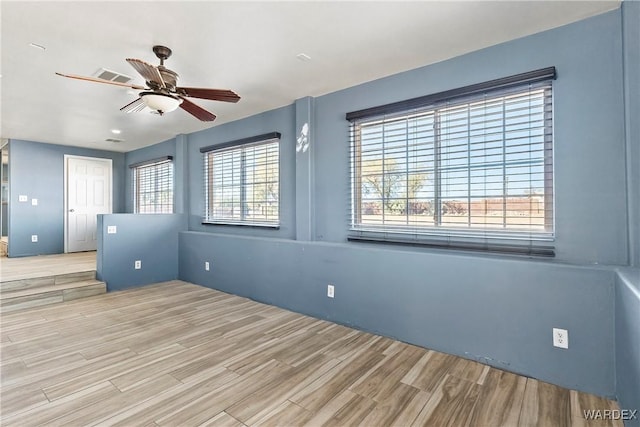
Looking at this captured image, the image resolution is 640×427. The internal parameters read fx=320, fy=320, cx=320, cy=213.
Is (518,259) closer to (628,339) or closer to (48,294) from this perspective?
(628,339)

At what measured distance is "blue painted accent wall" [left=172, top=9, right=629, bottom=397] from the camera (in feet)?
7.00

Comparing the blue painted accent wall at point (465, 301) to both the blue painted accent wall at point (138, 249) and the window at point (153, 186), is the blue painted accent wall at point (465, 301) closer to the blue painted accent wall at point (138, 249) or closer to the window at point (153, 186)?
the blue painted accent wall at point (138, 249)

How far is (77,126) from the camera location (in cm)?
507

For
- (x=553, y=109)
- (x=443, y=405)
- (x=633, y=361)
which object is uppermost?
(x=553, y=109)

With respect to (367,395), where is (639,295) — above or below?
above

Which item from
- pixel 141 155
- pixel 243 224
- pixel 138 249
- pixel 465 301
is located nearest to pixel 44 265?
pixel 138 249

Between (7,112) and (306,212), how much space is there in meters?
4.24

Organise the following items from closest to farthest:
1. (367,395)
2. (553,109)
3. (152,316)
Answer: (367,395), (553,109), (152,316)

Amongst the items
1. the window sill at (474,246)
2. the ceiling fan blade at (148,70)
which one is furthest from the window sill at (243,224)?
the ceiling fan blade at (148,70)

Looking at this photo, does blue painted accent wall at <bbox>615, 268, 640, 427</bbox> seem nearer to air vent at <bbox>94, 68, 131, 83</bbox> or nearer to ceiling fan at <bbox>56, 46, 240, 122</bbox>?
ceiling fan at <bbox>56, 46, 240, 122</bbox>

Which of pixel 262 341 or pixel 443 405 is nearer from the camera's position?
pixel 443 405

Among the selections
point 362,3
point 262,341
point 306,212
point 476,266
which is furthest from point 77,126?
point 476,266

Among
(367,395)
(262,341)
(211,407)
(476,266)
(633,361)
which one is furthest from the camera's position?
(262,341)

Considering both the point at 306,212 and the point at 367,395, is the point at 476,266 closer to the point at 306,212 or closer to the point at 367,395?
the point at 367,395
